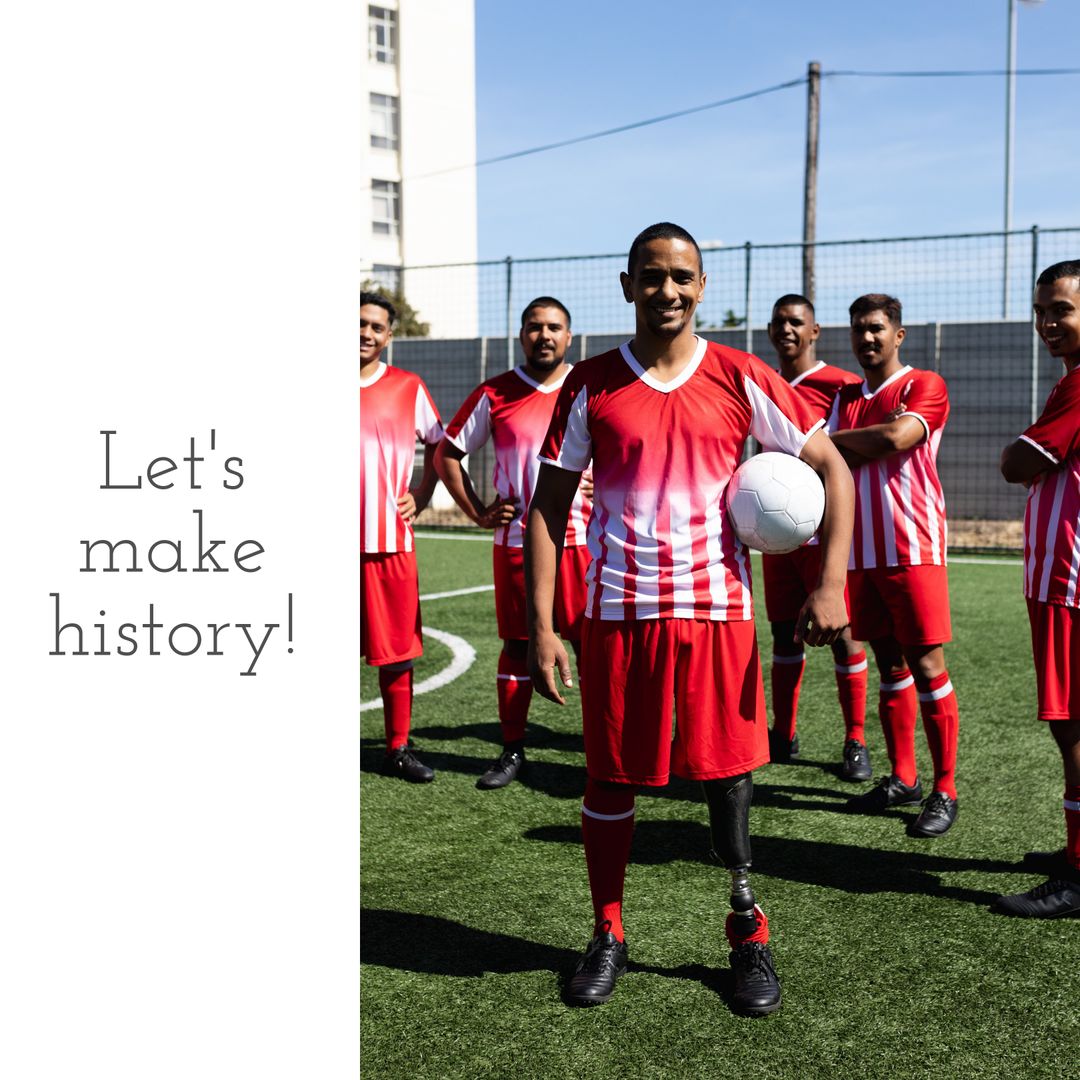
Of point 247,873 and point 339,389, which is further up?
point 339,389

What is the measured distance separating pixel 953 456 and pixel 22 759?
1407 centimetres

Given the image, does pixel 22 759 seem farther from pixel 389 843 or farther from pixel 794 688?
pixel 794 688

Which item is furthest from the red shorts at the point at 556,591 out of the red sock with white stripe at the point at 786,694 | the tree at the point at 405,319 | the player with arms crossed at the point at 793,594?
the tree at the point at 405,319

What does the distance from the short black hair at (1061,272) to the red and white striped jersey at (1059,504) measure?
0.30 metres

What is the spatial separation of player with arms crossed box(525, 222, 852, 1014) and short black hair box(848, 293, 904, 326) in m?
1.81

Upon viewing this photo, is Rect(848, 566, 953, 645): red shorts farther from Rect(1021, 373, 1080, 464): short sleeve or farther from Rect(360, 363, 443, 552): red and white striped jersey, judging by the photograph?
Rect(360, 363, 443, 552): red and white striped jersey

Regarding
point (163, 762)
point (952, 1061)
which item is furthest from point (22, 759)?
point (952, 1061)

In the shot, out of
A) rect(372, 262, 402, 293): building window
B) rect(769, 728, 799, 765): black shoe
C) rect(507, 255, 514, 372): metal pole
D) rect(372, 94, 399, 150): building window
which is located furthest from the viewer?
rect(372, 94, 399, 150): building window

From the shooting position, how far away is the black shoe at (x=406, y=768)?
5.38m

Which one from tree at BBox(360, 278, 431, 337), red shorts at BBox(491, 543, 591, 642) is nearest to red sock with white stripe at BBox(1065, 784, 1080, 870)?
red shorts at BBox(491, 543, 591, 642)

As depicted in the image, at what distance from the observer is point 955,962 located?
3.44 meters

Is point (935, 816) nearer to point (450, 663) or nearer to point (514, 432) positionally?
point (514, 432)

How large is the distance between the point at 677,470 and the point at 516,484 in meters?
2.44

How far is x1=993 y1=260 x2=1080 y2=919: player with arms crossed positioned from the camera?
3.76 metres
